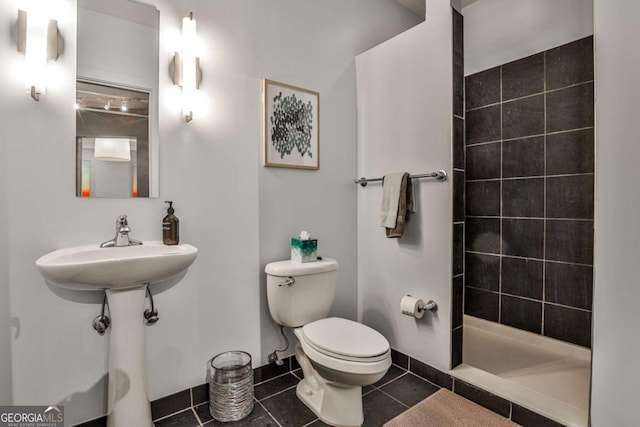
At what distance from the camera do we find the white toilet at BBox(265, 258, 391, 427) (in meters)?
1.42

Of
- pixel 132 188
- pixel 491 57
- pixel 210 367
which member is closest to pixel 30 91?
pixel 132 188

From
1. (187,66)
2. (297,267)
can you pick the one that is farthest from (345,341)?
(187,66)

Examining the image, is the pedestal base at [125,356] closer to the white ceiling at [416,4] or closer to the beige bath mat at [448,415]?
the beige bath mat at [448,415]

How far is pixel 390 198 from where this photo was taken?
202cm

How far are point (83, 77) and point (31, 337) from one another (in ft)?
3.71

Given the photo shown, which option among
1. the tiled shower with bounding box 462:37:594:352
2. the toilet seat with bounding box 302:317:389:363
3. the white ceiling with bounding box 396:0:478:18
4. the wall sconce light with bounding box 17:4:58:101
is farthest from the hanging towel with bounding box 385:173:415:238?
the wall sconce light with bounding box 17:4:58:101

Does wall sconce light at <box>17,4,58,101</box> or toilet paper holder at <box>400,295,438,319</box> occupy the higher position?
wall sconce light at <box>17,4,58,101</box>

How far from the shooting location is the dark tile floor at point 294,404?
5.14ft

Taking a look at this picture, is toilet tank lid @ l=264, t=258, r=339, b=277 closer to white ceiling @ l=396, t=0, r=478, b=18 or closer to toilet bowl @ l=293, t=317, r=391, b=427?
toilet bowl @ l=293, t=317, r=391, b=427

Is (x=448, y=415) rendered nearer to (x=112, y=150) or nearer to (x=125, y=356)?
(x=125, y=356)

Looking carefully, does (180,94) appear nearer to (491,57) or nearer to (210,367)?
(210,367)

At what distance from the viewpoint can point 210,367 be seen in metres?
1.72

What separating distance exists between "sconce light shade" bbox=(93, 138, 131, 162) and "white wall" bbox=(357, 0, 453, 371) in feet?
4.87

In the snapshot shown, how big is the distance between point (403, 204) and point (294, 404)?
4.18ft
